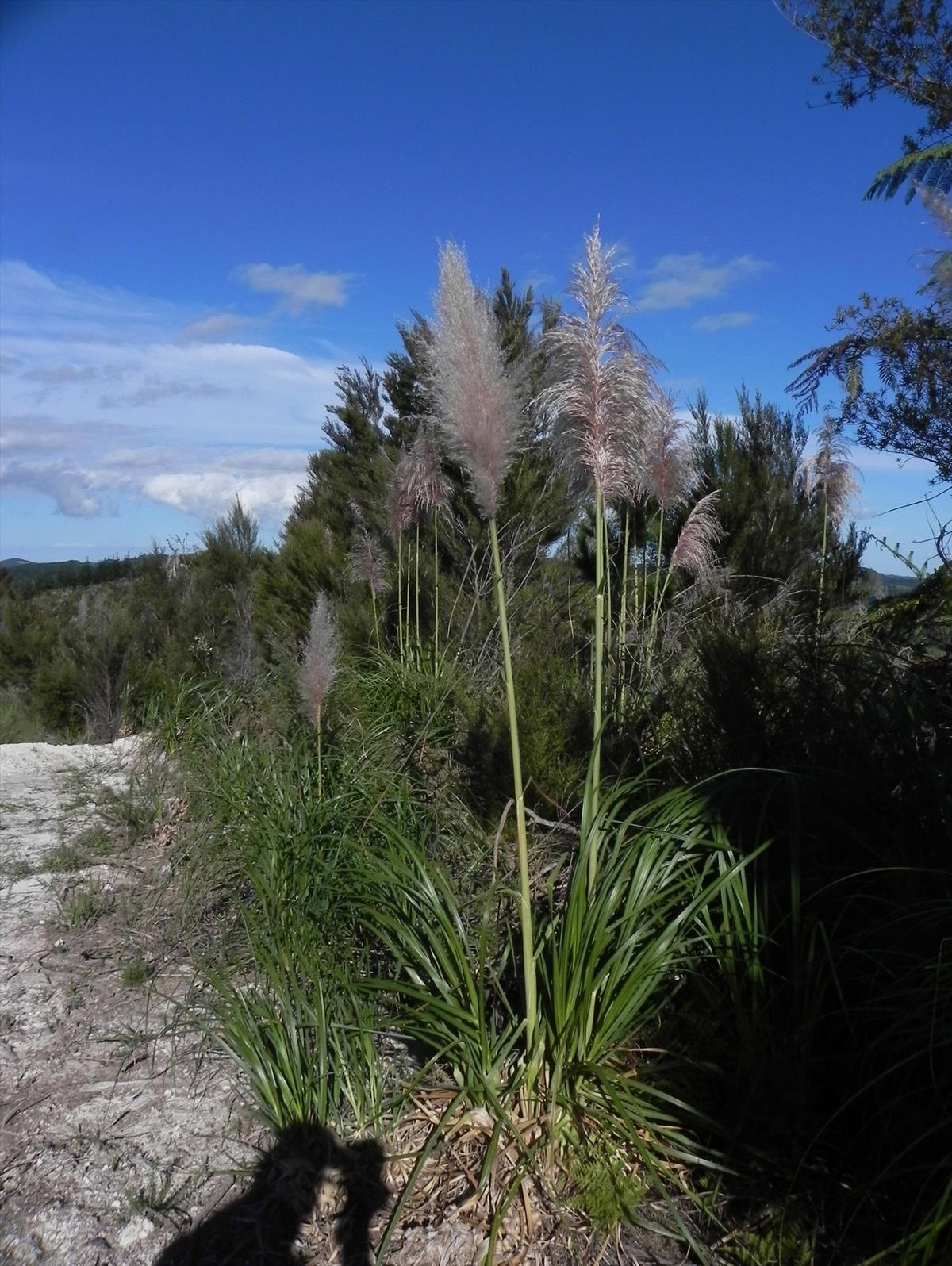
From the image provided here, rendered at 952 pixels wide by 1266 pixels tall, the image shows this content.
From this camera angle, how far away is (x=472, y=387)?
2791 millimetres

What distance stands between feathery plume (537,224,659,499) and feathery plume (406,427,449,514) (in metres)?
3.36

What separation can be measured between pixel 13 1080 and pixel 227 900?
1.21 meters

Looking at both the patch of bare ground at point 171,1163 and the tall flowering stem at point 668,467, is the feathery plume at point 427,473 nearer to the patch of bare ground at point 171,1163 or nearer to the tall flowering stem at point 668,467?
the tall flowering stem at point 668,467

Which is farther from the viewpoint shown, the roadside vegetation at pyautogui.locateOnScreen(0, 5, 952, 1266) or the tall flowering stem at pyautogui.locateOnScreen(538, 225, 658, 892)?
the tall flowering stem at pyautogui.locateOnScreen(538, 225, 658, 892)

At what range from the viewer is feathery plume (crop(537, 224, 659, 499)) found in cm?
328

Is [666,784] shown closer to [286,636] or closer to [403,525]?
[403,525]

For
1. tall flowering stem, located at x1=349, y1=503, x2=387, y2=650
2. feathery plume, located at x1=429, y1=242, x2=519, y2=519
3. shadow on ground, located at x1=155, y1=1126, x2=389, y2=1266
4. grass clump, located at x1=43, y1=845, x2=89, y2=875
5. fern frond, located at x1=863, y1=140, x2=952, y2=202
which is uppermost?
fern frond, located at x1=863, y1=140, x2=952, y2=202

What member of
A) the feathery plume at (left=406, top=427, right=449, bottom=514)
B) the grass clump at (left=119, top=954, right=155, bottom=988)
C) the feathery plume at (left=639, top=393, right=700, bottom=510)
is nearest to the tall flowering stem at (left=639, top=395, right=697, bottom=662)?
the feathery plume at (left=639, top=393, right=700, bottom=510)

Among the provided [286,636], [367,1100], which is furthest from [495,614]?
[367,1100]

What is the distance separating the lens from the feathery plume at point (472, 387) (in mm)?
2795

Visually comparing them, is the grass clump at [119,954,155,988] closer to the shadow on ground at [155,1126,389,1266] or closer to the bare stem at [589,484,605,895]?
the shadow on ground at [155,1126,389,1266]

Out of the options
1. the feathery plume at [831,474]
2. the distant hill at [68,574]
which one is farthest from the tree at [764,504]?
the distant hill at [68,574]

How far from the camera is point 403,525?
732 cm

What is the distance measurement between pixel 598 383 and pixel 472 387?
651 mm
